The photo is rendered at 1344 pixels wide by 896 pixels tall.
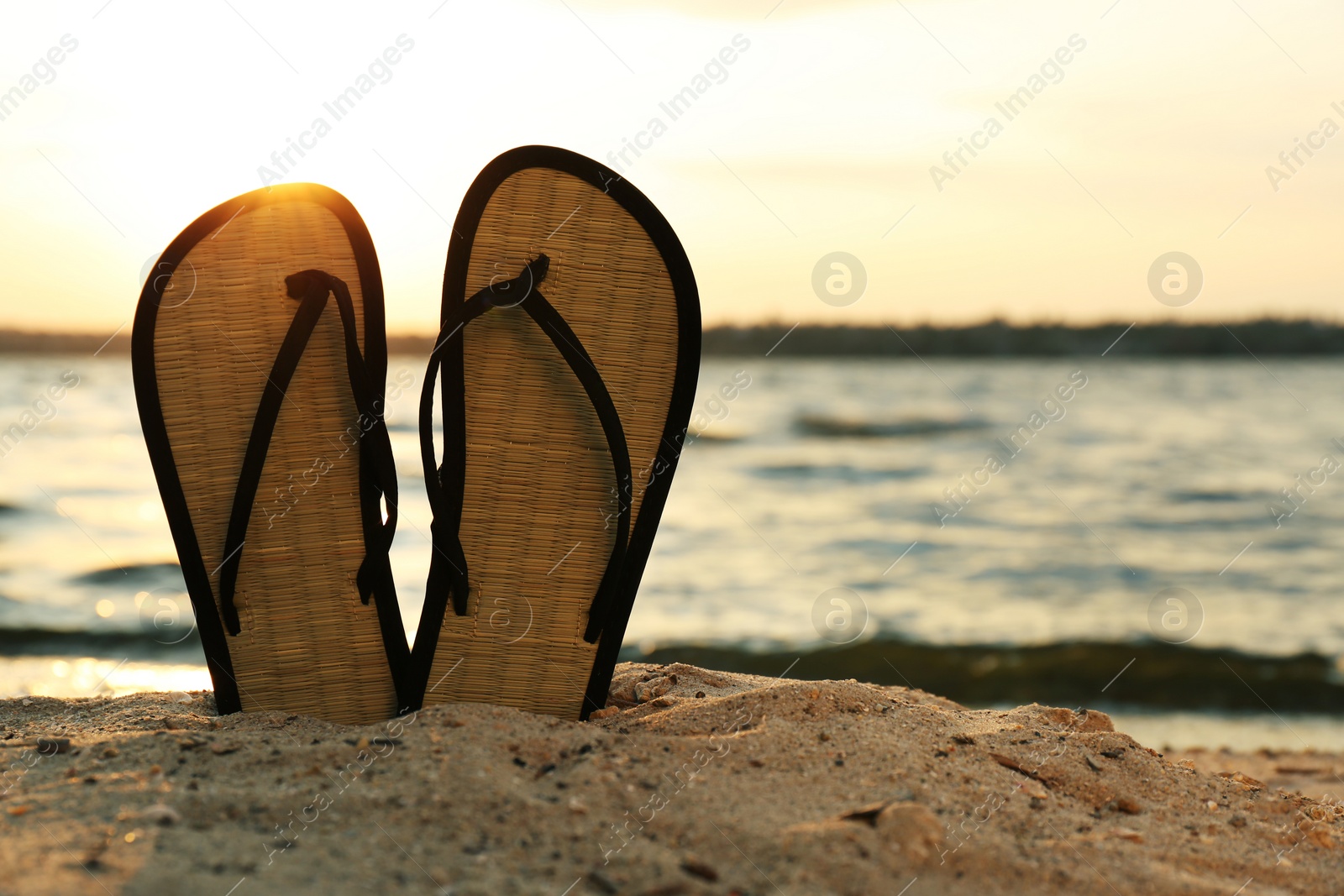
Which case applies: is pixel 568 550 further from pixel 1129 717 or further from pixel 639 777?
pixel 1129 717

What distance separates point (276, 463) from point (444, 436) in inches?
17.0

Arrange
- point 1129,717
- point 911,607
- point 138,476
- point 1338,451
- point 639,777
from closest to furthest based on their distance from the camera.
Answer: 1. point 639,777
2. point 1129,717
3. point 911,607
4. point 138,476
5. point 1338,451

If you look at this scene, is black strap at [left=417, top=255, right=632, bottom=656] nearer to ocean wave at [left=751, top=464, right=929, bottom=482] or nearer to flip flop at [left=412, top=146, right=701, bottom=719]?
flip flop at [left=412, top=146, right=701, bottom=719]

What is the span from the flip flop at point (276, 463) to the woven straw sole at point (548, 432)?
0.21 metres

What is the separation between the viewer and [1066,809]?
181 cm

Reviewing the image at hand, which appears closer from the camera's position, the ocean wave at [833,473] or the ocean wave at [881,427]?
the ocean wave at [833,473]

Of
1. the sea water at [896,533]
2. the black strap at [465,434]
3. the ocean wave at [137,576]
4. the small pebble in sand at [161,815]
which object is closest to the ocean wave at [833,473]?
the sea water at [896,533]

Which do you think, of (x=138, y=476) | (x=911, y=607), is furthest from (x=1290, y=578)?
(x=138, y=476)

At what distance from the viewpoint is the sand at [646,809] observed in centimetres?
140

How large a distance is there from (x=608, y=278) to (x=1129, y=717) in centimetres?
327

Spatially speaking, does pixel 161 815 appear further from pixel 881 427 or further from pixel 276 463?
pixel 881 427

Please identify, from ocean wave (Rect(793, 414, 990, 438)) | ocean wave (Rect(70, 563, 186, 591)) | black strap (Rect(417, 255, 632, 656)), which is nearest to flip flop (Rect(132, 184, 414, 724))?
black strap (Rect(417, 255, 632, 656))

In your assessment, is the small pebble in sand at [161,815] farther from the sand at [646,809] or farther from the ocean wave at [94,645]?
the ocean wave at [94,645]

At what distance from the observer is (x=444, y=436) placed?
2.25 m
